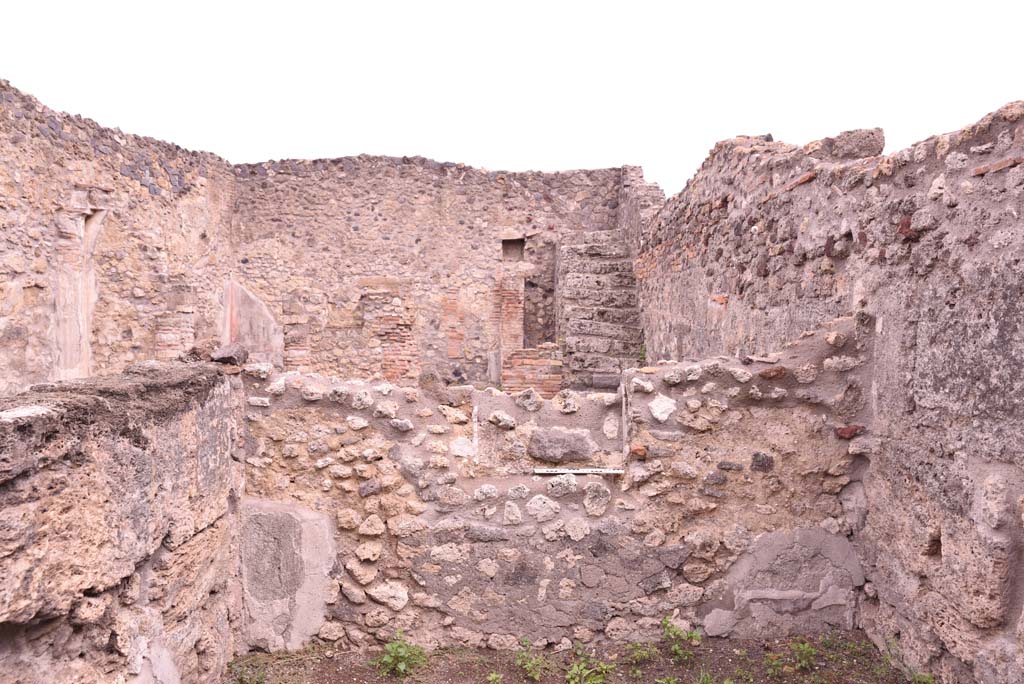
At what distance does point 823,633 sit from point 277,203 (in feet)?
32.8

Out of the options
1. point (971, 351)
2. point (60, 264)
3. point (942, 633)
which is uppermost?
point (60, 264)

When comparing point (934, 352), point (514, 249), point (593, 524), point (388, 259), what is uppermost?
point (514, 249)

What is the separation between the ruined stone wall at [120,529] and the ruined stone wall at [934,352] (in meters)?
3.04

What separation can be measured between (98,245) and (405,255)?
14.4 feet

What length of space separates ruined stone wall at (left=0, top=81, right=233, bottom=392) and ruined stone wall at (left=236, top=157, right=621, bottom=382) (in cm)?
92

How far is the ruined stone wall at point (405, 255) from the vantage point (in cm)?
1086

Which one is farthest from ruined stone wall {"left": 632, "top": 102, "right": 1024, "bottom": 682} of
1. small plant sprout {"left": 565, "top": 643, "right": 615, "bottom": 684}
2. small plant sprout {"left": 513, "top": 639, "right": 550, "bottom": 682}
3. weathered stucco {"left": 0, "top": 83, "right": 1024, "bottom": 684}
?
small plant sprout {"left": 513, "top": 639, "right": 550, "bottom": 682}

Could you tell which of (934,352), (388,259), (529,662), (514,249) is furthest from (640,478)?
(388,259)

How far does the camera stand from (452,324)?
11.1 m

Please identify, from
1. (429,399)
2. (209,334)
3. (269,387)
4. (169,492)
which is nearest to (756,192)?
(429,399)

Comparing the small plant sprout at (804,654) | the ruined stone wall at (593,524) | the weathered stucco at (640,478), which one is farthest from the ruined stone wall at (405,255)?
the small plant sprout at (804,654)

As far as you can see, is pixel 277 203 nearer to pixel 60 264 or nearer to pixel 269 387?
pixel 60 264

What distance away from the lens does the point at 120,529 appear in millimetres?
2301

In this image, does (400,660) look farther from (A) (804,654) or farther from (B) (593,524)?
(A) (804,654)
